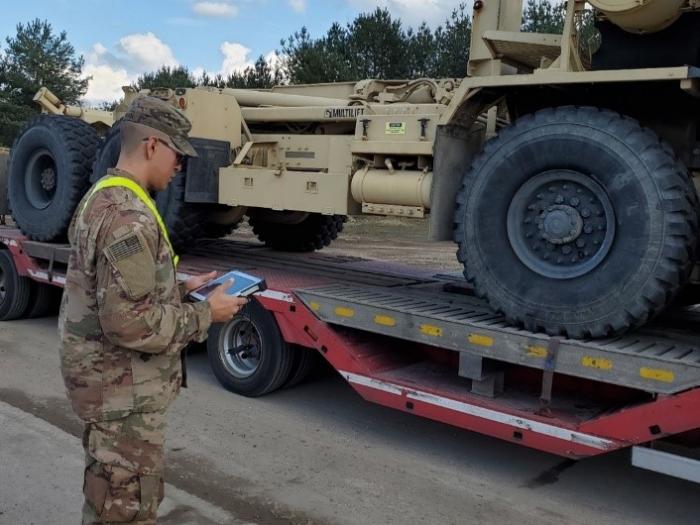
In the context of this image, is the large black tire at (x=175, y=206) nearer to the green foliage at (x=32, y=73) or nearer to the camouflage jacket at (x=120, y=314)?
the camouflage jacket at (x=120, y=314)

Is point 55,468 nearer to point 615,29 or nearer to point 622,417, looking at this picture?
point 622,417

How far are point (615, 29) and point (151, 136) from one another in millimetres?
2880

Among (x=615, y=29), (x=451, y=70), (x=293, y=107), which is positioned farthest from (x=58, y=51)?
(x=615, y=29)

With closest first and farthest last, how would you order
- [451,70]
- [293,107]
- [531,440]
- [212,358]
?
[531,440] → [212,358] → [293,107] → [451,70]

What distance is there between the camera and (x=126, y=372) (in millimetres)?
2525

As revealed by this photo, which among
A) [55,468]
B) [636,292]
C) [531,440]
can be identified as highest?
[636,292]

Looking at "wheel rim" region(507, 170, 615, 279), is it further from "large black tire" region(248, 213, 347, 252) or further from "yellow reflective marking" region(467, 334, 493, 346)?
"large black tire" region(248, 213, 347, 252)

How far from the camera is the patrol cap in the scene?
98.0 inches

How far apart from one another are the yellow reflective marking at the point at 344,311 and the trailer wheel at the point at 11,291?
4548mm

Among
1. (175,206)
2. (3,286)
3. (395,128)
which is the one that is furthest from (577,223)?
(3,286)

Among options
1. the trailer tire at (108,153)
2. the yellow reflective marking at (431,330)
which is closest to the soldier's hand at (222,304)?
the yellow reflective marking at (431,330)

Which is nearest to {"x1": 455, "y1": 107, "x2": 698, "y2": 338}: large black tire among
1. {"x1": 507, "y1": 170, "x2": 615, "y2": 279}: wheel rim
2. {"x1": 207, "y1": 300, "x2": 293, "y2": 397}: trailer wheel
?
{"x1": 507, "y1": 170, "x2": 615, "y2": 279}: wheel rim

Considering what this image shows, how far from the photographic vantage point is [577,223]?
Answer: 4.11 m

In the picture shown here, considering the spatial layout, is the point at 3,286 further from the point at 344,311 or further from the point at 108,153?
the point at 344,311
